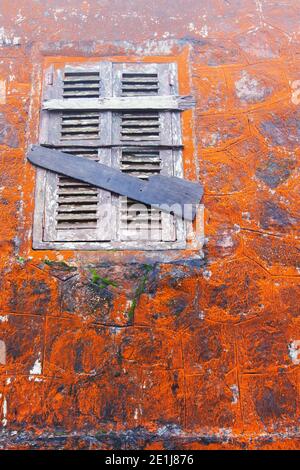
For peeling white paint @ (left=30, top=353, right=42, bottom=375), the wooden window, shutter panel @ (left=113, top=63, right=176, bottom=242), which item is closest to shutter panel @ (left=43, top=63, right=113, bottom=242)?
the wooden window

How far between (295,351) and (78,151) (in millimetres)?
3022

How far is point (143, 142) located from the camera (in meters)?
4.86

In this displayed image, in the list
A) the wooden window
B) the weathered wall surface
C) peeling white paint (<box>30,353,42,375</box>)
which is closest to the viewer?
the weathered wall surface

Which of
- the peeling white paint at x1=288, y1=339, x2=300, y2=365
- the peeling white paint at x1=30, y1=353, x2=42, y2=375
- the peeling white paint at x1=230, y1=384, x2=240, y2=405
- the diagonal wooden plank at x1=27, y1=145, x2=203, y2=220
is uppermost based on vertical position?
the diagonal wooden plank at x1=27, y1=145, x2=203, y2=220

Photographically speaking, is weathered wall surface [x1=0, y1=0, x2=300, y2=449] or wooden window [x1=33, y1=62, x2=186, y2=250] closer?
weathered wall surface [x1=0, y1=0, x2=300, y2=449]

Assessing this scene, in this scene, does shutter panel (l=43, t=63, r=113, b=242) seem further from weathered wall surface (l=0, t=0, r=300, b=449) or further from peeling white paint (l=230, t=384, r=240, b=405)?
peeling white paint (l=230, t=384, r=240, b=405)

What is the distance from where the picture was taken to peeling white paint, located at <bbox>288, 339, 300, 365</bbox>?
3.96 m

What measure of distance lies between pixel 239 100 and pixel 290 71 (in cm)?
77

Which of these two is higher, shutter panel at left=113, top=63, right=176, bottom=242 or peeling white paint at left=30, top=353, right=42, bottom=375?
shutter panel at left=113, top=63, right=176, bottom=242

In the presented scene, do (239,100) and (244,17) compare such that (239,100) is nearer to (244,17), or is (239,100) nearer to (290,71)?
(290,71)

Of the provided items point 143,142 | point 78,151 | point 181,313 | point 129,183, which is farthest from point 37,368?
point 143,142

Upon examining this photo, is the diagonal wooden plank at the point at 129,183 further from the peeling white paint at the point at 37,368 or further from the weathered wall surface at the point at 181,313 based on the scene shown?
the peeling white paint at the point at 37,368

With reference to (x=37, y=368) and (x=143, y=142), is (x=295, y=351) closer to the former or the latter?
(x=37, y=368)

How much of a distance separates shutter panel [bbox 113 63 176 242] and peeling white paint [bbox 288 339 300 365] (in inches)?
58.3
